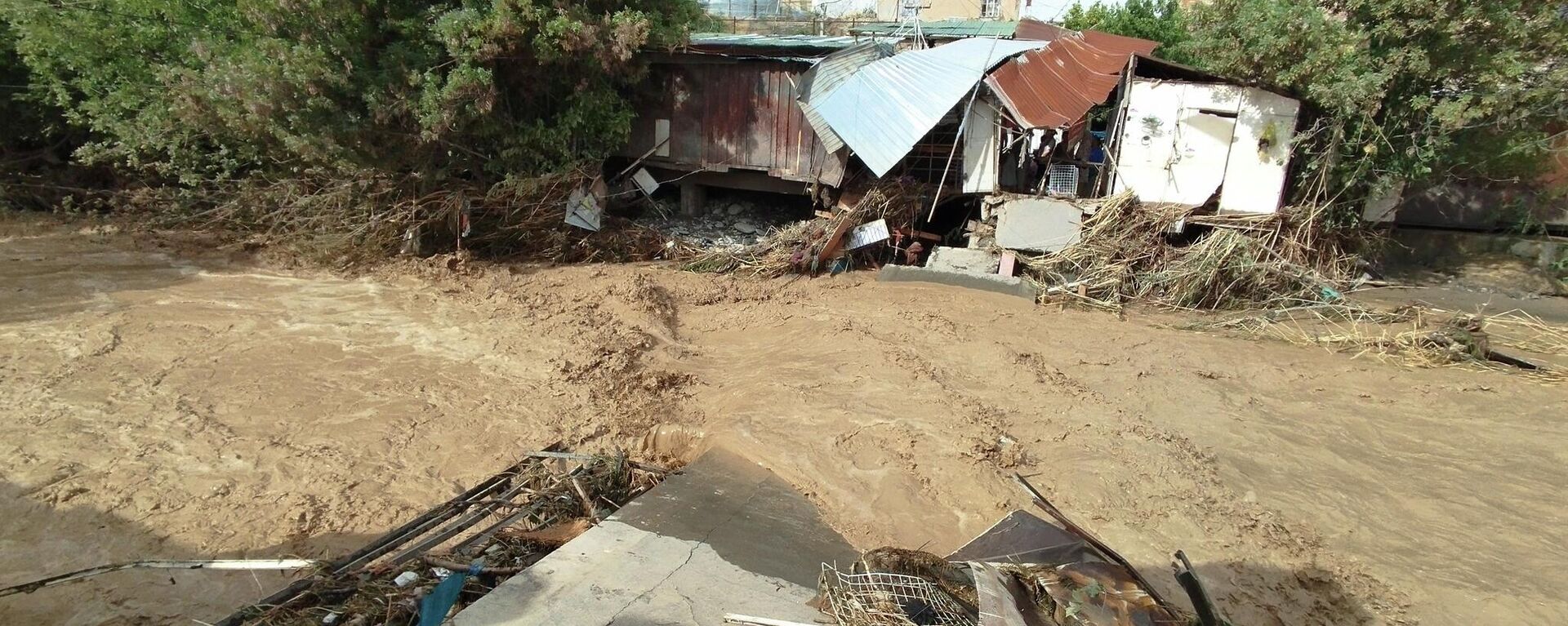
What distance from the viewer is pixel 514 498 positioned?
4879 millimetres

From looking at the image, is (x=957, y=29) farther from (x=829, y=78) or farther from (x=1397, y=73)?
(x=1397, y=73)

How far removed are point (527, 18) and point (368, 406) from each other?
5243mm

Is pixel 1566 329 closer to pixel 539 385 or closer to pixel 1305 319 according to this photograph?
pixel 1305 319

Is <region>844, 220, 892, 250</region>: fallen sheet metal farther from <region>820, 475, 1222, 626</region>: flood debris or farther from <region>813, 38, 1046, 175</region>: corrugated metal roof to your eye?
<region>820, 475, 1222, 626</region>: flood debris

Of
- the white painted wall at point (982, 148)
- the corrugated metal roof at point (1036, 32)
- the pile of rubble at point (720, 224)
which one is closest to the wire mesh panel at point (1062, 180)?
the white painted wall at point (982, 148)

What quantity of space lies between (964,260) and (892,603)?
811 cm

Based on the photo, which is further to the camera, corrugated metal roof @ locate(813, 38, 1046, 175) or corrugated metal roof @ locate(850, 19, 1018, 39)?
corrugated metal roof @ locate(850, 19, 1018, 39)

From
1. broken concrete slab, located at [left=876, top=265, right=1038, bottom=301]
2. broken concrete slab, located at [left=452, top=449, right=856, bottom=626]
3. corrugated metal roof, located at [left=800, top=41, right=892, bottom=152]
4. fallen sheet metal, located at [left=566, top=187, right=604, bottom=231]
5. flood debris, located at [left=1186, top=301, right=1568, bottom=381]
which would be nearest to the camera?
broken concrete slab, located at [left=452, top=449, right=856, bottom=626]

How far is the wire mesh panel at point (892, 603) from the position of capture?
2.96m

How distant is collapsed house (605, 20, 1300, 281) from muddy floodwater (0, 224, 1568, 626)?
2.08 m

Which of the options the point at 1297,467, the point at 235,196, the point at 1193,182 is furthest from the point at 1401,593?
the point at 235,196

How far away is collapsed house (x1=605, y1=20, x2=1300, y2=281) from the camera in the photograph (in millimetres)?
9742

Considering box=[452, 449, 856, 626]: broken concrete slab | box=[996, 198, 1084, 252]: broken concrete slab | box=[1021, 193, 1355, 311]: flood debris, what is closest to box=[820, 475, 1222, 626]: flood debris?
box=[452, 449, 856, 626]: broken concrete slab

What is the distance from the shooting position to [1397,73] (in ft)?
28.8
